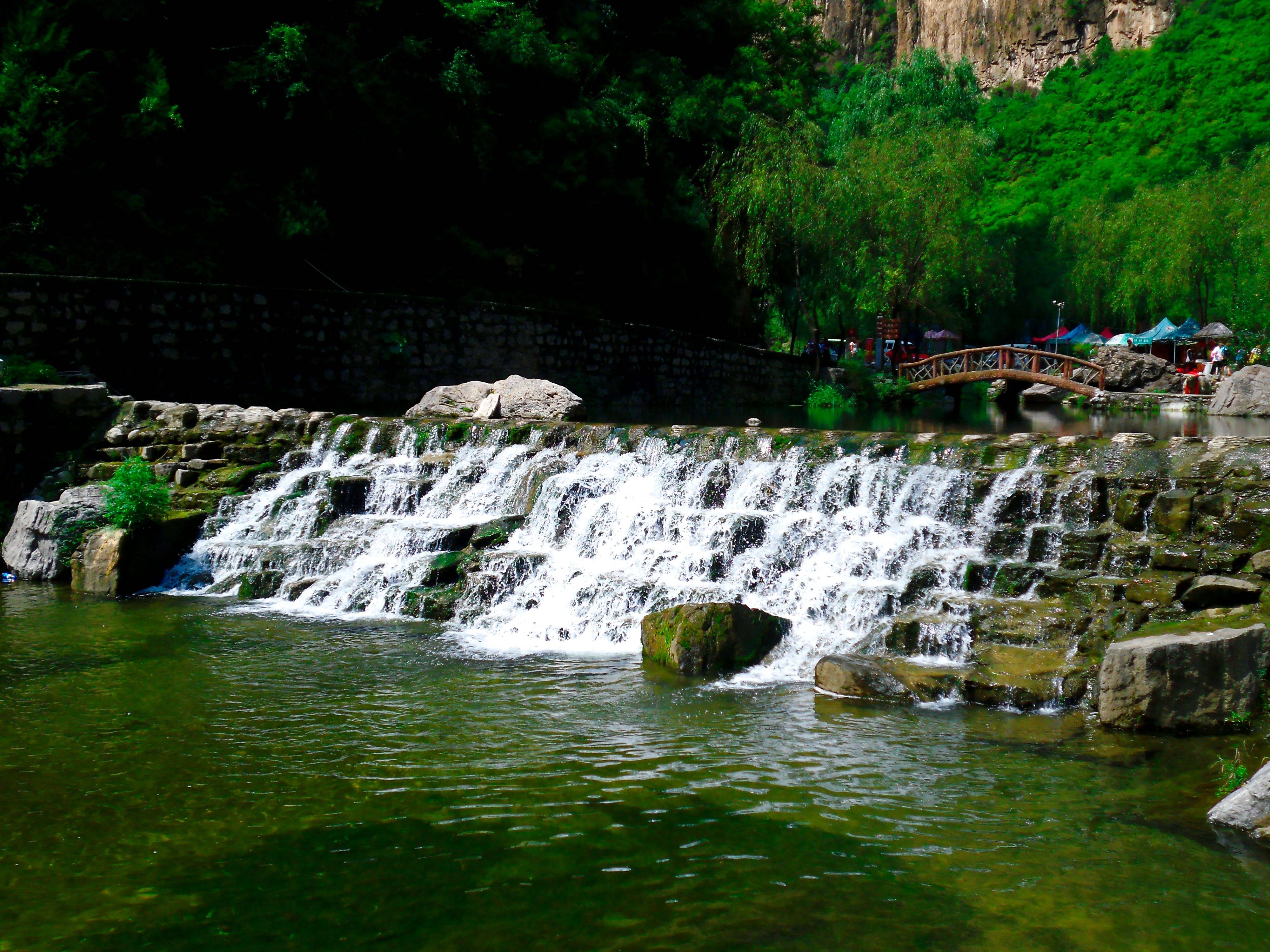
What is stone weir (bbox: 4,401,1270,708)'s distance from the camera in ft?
24.9

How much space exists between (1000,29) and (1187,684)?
71801 mm

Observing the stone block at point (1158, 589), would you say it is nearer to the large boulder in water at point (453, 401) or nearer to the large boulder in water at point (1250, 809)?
the large boulder in water at point (1250, 809)

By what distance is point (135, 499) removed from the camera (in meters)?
10.8

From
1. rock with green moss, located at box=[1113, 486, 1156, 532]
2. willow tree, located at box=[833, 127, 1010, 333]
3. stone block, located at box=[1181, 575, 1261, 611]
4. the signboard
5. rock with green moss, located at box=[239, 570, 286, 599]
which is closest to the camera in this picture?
stone block, located at box=[1181, 575, 1261, 611]

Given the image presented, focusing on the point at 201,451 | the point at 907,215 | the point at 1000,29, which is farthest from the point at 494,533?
the point at 1000,29

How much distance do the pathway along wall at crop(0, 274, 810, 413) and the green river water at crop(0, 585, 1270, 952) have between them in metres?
8.72

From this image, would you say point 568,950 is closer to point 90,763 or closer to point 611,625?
point 90,763

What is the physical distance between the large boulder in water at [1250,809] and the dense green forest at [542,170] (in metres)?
17.2

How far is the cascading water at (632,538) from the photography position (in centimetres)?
855

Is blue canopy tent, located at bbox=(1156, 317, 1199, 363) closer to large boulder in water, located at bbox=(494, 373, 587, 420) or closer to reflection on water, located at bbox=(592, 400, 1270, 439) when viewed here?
reflection on water, located at bbox=(592, 400, 1270, 439)

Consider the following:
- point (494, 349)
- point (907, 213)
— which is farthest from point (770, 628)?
point (907, 213)

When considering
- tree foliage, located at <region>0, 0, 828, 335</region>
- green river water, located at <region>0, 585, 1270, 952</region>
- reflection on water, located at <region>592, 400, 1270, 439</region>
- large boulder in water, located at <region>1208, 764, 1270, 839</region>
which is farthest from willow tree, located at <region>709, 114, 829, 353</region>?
large boulder in water, located at <region>1208, 764, 1270, 839</region>

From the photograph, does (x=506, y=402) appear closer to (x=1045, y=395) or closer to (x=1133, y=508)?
(x=1133, y=508)

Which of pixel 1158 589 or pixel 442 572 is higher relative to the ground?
pixel 1158 589
